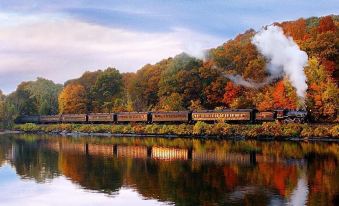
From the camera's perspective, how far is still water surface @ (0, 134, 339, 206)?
71.5 feet

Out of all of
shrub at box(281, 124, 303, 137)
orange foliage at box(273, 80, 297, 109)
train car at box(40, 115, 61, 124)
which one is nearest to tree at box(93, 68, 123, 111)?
train car at box(40, 115, 61, 124)

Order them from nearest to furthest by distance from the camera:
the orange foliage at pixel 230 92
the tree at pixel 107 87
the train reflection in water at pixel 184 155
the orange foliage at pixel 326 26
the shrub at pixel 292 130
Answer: the train reflection in water at pixel 184 155
the shrub at pixel 292 130
the orange foliage at pixel 326 26
the orange foliage at pixel 230 92
the tree at pixel 107 87

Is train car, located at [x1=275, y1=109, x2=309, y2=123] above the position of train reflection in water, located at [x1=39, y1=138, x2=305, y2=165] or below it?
above

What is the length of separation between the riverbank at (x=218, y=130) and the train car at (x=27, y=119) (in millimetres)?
12784

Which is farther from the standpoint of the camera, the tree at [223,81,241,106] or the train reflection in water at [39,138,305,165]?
the tree at [223,81,241,106]

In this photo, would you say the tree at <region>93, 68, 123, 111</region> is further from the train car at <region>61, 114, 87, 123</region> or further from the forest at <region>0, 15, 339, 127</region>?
the train car at <region>61, 114, 87, 123</region>

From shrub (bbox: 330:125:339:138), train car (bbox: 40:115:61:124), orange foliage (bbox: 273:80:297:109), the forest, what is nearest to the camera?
shrub (bbox: 330:125:339:138)

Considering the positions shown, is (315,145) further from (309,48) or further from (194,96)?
(194,96)

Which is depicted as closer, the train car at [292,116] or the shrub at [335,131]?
the shrub at [335,131]

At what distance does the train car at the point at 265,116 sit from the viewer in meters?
56.9

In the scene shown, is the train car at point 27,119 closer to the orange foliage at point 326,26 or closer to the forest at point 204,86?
the forest at point 204,86

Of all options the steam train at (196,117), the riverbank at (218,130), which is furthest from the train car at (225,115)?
the riverbank at (218,130)

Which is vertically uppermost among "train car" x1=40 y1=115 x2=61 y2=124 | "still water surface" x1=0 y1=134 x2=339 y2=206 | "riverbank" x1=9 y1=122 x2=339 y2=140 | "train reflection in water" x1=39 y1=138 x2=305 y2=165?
"train car" x1=40 y1=115 x2=61 y2=124

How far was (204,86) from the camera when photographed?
3142 inches
